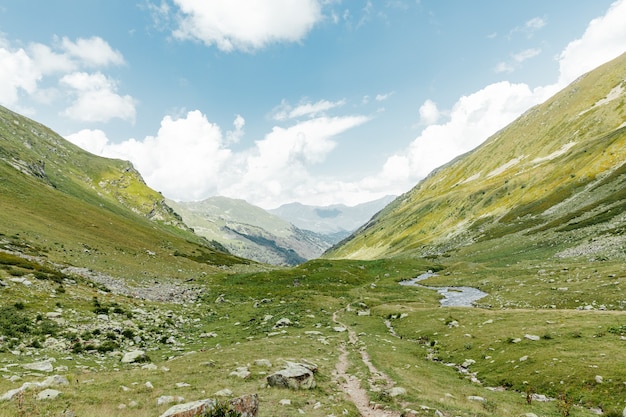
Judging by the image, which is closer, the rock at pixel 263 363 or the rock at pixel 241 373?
the rock at pixel 241 373

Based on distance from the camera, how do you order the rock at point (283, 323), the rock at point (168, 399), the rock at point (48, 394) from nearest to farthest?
1. the rock at point (48, 394)
2. the rock at point (168, 399)
3. the rock at point (283, 323)

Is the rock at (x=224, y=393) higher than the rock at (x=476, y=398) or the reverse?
the reverse

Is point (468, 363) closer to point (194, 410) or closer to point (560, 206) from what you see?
point (194, 410)

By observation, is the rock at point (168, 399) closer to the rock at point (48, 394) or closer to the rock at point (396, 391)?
the rock at point (48, 394)

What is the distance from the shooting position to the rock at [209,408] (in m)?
10.9

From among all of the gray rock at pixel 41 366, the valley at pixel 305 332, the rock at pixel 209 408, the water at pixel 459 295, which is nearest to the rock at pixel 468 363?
the valley at pixel 305 332

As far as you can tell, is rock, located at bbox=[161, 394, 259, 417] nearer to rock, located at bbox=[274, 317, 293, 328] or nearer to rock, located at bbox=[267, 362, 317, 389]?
rock, located at bbox=[267, 362, 317, 389]

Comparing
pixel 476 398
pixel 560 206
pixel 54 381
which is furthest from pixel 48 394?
pixel 560 206

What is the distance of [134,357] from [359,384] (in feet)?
48.3

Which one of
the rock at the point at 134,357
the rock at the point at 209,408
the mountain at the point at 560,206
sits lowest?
the rock at the point at 134,357

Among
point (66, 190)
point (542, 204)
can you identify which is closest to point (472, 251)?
point (542, 204)

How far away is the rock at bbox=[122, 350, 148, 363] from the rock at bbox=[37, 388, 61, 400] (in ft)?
27.6

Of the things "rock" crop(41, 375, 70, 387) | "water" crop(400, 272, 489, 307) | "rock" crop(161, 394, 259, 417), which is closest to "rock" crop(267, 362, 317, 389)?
"rock" crop(161, 394, 259, 417)

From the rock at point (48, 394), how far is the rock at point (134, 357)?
8.40 metres
